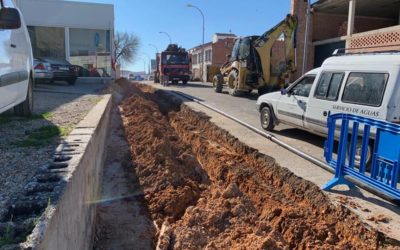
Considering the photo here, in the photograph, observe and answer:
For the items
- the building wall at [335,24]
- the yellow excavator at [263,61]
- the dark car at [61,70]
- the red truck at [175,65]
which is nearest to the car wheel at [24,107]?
the dark car at [61,70]

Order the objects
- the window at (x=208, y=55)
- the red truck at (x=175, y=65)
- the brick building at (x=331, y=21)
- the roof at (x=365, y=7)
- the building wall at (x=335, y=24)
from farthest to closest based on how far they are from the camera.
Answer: the window at (x=208, y=55) < the red truck at (x=175, y=65) < the building wall at (x=335, y=24) < the brick building at (x=331, y=21) < the roof at (x=365, y=7)

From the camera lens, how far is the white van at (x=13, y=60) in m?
5.04

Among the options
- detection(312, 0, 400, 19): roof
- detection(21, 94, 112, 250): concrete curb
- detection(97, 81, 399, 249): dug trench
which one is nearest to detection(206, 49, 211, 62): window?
detection(312, 0, 400, 19): roof

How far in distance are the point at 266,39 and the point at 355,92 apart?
1134 centimetres

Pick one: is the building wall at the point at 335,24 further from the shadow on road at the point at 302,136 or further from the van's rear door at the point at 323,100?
the van's rear door at the point at 323,100

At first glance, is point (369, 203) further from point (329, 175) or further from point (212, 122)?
point (212, 122)

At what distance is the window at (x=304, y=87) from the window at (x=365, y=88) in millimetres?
1288

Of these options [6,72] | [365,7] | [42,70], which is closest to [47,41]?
[42,70]

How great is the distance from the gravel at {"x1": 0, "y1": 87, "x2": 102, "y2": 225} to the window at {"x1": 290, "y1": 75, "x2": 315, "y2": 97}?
→ 475 cm

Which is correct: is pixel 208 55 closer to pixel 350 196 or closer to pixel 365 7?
pixel 365 7

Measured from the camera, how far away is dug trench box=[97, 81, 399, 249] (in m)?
4.22

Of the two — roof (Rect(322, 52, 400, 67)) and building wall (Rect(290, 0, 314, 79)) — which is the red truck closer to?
building wall (Rect(290, 0, 314, 79))

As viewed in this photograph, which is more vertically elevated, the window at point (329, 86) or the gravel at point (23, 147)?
the window at point (329, 86)

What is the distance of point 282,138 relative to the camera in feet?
28.9
